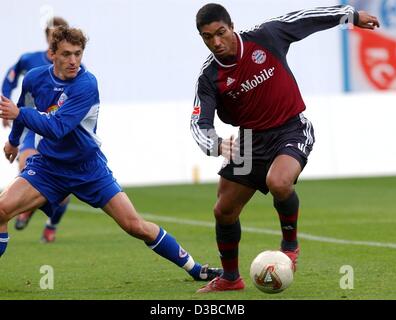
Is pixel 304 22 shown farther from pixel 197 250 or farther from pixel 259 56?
pixel 197 250

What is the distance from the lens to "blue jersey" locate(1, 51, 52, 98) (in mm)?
13477

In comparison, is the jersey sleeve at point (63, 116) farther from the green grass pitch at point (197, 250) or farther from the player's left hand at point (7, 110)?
the green grass pitch at point (197, 250)

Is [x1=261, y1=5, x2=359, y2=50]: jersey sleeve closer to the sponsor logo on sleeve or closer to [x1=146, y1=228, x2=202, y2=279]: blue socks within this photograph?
the sponsor logo on sleeve

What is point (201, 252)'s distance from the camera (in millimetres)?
11414

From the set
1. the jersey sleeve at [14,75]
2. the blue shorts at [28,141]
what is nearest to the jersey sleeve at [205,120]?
the blue shorts at [28,141]

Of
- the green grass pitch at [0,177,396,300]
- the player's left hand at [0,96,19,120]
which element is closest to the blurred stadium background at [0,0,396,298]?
the green grass pitch at [0,177,396,300]

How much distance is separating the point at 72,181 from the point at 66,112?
65 cm

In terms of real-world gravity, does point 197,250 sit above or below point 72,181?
below

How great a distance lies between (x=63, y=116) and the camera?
27.6ft

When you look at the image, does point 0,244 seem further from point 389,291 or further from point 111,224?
point 111,224

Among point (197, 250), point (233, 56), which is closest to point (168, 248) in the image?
point (233, 56)

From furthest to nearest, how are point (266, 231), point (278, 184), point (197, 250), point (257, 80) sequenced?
point (266, 231) → point (197, 250) → point (257, 80) → point (278, 184)

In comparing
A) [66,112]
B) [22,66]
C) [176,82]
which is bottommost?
[176,82]

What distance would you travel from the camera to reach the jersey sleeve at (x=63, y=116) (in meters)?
8.27
